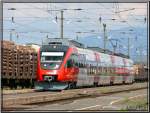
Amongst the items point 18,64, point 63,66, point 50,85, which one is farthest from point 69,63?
point 18,64

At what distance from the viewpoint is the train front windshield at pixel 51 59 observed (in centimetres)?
3331

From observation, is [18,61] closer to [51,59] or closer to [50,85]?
[51,59]

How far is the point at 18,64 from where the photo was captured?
3694 centimetres

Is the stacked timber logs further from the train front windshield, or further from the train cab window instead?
the train cab window

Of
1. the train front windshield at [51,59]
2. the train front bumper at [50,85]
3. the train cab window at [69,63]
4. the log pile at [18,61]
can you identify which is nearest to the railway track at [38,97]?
the train front bumper at [50,85]

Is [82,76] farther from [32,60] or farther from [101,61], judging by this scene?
[101,61]

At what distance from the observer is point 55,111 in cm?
1869

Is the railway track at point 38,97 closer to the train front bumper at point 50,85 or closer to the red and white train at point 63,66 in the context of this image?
the train front bumper at point 50,85

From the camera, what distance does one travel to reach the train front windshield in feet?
109

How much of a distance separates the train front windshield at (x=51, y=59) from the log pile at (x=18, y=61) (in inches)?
106

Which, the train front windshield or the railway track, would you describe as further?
the train front windshield

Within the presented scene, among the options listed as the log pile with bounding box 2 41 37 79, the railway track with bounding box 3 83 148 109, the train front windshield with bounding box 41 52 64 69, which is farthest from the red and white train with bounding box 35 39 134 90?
the log pile with bounding box 2 41 37 79

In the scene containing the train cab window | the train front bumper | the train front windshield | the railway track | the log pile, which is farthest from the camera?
the log pile

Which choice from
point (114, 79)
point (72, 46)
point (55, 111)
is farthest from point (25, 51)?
point (55, 111)
